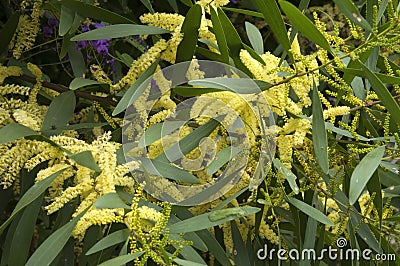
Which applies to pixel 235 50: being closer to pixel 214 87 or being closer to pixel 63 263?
pixel 214 87

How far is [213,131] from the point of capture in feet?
2.91

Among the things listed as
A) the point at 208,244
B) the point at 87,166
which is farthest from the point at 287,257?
the point at 87,166

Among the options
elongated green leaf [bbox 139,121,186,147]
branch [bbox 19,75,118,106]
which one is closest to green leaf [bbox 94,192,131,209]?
elongated green leaf [bbox 139,121,186,147]

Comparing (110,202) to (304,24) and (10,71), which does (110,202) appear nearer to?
(304,24)

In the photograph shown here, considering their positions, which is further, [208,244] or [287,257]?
[287,257]

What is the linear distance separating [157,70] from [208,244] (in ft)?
0.87

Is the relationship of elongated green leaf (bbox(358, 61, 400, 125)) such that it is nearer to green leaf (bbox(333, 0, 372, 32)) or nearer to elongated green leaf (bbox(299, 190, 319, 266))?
green leaf (bbox(333, 0, 372, 32))

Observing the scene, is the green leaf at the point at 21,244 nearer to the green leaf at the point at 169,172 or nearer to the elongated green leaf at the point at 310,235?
the green leaf at the point at 169,172

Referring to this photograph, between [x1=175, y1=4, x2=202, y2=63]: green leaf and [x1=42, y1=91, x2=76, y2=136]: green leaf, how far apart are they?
191 mm

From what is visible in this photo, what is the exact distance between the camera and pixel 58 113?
97cm

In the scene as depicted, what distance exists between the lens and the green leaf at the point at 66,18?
0.95m

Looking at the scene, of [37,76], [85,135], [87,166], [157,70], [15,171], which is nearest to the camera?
[87,166]

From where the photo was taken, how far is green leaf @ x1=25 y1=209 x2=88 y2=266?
2.30 ft

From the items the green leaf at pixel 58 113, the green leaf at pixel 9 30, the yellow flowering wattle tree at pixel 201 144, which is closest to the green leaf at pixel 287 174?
the yellow flowering wattle tree at pixel 201 144
